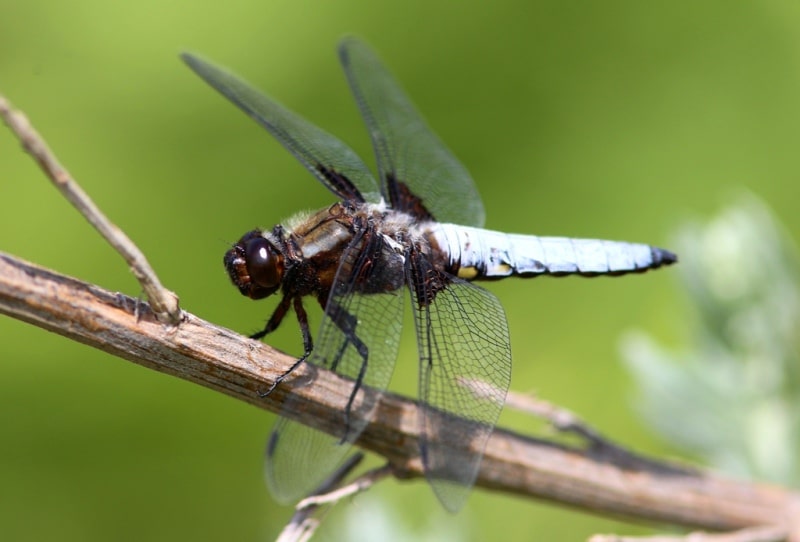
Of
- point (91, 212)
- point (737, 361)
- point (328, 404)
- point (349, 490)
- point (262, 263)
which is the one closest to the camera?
point (91, 212)

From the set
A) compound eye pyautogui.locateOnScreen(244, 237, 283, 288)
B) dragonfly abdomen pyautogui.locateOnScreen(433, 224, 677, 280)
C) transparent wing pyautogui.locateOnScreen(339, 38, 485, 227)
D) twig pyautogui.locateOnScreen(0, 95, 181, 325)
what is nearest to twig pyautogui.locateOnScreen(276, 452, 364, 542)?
twig pyautogui.locateOnScreen(0, 95, 181, 325)

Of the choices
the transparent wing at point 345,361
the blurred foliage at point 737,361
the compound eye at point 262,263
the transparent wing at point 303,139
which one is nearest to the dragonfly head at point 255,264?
the compound eye at point 262,263

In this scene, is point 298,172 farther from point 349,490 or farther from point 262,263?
point 349,490

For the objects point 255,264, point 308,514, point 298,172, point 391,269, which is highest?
point 298,172

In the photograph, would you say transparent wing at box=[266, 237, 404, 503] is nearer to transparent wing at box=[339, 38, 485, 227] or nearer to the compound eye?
the compound eye

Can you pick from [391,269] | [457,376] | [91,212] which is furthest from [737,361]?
[91,212]

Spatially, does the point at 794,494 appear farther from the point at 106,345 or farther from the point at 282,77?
the point at 282,77
